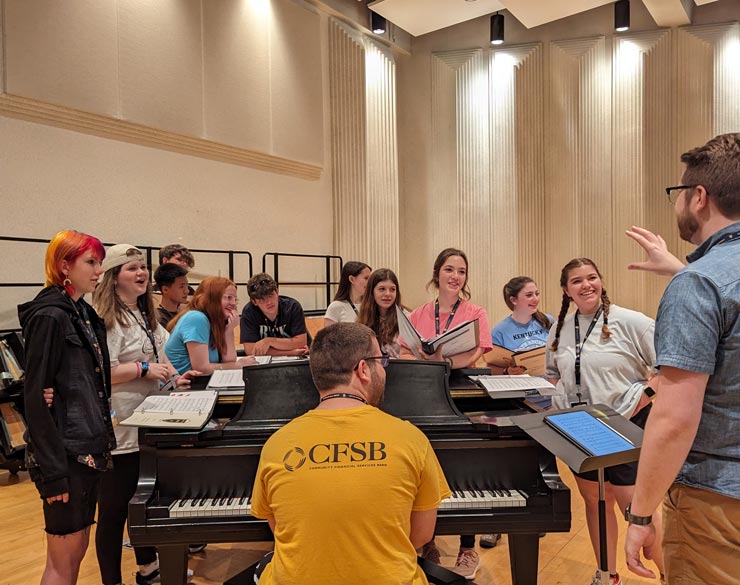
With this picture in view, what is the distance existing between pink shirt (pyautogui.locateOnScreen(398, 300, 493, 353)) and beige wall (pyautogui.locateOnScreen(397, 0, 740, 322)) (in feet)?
22.6

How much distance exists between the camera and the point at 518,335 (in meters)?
4.61

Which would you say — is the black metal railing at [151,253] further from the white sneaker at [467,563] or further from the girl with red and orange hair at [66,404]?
the white sneaker at [467,563]

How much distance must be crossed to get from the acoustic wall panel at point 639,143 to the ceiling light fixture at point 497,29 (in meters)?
1.75

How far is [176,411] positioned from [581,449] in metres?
1.48

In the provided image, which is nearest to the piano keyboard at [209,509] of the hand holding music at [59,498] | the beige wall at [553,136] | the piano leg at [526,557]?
the hand holding music at [59,498]

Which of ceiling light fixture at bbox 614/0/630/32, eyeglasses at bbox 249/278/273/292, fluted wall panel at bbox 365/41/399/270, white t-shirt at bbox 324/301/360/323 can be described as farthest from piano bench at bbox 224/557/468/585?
ceiling light fixture at bbox 614/0/630/32

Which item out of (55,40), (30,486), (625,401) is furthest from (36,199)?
(625,401)

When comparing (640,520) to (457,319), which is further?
(457,319)

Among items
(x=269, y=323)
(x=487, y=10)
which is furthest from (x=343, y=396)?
(x=487, y=10)

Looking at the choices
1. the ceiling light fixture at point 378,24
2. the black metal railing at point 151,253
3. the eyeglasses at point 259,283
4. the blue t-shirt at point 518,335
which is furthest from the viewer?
the ceiling light fixture at point 378,24

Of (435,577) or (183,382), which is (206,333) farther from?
(435,577)

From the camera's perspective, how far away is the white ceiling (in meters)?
9.41

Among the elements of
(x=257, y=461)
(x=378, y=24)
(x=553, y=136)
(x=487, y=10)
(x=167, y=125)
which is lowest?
(x=257, y=461)

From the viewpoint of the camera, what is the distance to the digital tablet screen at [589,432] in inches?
76.9
